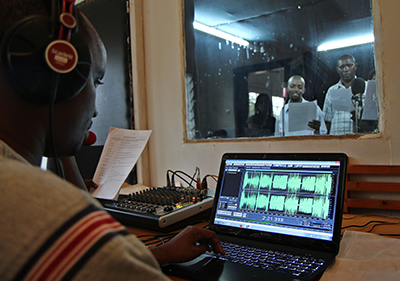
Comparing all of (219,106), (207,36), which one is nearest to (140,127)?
(219,106)

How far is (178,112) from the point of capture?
1462 millimetres

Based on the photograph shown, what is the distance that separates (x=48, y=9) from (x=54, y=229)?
0.39 metres

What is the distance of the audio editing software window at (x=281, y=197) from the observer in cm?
71

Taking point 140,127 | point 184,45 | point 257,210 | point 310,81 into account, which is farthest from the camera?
point 140,127

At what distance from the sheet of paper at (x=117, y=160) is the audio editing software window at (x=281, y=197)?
1.56 ft

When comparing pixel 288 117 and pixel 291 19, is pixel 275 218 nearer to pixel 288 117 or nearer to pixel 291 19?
pixel 288 117

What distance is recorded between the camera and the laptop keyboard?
599mm

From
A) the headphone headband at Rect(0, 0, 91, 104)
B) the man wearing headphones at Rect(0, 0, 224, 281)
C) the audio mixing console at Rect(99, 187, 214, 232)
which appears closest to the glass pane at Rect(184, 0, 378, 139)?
the audio mixing console at Rect(99, 187, 214, 232)

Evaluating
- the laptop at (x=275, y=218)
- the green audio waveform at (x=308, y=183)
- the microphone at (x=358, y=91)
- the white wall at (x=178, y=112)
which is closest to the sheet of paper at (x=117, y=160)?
the white wall at (x=178, y=112)

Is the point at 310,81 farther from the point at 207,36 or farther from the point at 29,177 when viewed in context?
the point at 29,177

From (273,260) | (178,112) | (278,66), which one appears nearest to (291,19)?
(278,66)

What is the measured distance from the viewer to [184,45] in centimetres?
144

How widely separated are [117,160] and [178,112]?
40 centimetres

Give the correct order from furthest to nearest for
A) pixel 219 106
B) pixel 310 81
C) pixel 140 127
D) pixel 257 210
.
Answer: pixel 140 127
pixel 219 106
pixel 310 81
pixel 257 210
